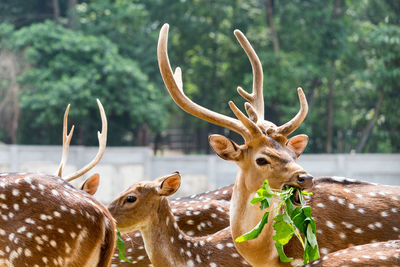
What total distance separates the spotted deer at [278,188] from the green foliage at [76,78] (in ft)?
57.8

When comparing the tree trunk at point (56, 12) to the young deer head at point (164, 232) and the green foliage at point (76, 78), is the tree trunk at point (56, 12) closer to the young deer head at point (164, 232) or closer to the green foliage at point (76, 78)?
the green foliage at point (76, 78)

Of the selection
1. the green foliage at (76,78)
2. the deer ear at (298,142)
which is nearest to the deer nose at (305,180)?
the deer ear at (298,142)

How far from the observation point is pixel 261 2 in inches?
1085

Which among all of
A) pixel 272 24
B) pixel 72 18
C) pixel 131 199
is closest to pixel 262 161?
pixel 131 199

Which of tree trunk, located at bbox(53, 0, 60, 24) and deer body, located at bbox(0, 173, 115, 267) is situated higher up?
tree trunk, located at bbox(53, 0, 60, 24)

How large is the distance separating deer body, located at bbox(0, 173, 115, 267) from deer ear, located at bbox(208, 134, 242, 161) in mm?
739

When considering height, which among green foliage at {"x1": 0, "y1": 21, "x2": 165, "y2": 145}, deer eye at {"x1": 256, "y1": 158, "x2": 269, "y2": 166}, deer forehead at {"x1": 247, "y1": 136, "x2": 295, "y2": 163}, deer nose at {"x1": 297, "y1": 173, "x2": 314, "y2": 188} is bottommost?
deer nose at {"x1": 297, "y1": 173, "x2": 314, "y2": 188}

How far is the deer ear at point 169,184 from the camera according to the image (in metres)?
4.45

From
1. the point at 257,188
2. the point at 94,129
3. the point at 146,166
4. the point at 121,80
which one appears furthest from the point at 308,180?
the point at 94,129

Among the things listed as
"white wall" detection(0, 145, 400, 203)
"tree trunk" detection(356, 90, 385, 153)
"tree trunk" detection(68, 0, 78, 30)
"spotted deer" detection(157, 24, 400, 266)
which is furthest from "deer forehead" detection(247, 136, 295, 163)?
"tree trunk" detection(68, 0, 78, 30)

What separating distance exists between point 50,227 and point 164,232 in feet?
3.36

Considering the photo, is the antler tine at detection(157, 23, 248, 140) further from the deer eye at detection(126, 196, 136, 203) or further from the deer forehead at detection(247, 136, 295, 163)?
the deer eye at detection(126, 196, 136, 203)

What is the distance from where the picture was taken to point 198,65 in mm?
25844

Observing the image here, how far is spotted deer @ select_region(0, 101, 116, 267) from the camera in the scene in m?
3.64
